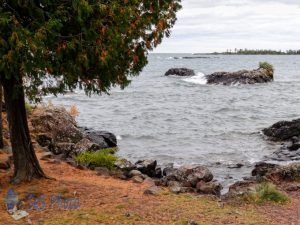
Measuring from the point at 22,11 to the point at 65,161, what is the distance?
6.95 metres

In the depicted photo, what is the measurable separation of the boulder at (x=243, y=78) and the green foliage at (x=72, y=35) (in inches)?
1945

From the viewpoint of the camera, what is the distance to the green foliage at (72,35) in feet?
25.1

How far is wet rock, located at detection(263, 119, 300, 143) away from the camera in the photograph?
24.0 m

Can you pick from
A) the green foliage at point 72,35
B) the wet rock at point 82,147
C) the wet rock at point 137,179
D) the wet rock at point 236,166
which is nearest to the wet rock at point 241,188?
the wet rock at point 137,179

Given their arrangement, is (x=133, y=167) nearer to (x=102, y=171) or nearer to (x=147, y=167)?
(x=147, y=167)

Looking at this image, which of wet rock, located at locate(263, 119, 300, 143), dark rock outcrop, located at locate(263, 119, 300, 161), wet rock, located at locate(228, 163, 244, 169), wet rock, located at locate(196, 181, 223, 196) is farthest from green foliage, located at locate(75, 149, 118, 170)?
wet rock, located at locate(263, 119, 300, 143)

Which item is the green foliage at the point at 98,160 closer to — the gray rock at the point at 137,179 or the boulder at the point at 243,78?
the gray rock at the point at 137,179

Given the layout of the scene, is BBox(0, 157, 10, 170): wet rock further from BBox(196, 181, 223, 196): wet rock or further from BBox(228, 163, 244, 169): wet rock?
BBox(228, 163, 244, 169): wet rock

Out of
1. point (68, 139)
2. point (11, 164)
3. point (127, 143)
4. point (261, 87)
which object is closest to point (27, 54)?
point (11, 164)

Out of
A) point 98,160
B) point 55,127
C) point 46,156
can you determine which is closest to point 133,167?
point 98,160

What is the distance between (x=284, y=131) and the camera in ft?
80.3

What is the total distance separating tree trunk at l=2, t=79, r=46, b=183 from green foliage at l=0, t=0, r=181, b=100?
1.13m

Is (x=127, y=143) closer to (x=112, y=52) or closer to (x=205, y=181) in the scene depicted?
(x=205, y=181)

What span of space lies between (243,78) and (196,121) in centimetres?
2982
